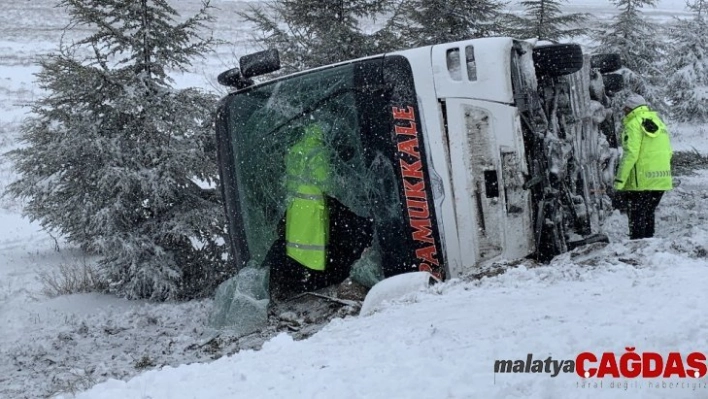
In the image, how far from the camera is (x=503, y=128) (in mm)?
4512

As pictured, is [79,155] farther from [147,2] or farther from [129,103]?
[147,2]

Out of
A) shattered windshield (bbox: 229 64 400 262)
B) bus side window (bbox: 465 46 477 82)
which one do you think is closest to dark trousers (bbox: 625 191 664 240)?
bus side window (bbox: 465 46 477 82)

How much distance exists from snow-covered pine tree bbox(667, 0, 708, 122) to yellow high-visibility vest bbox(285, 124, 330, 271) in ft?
48.9

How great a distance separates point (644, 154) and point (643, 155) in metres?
0.01

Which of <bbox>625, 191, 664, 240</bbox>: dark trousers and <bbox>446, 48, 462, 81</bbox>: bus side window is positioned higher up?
<bbox>446, 48, 462, 81</bbox>: bus side window

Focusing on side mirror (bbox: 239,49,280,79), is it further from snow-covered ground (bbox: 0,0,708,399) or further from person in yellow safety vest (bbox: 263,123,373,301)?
snow-covered ground (bbox: 0,0,708,399)

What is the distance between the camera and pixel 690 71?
16.7 meters

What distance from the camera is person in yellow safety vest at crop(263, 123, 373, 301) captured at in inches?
198

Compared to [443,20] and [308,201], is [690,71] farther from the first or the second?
[308,201]

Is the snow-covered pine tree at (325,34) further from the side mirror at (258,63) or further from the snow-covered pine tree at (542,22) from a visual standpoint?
the side mirror at (258,63)

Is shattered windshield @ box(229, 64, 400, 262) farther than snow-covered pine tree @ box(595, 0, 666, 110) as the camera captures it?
No

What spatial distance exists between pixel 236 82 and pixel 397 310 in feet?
8.60

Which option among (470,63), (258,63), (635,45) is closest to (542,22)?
(635,45)

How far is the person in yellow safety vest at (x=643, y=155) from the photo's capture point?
5.93 meters
